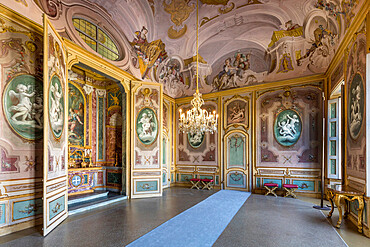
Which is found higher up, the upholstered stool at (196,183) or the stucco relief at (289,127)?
the stucco relief at (289,127)

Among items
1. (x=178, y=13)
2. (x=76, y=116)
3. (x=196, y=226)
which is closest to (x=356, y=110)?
(x=196, y=226)

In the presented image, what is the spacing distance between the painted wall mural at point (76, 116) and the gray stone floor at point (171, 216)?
329 centimetres

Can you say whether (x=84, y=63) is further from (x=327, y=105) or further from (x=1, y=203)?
(x=327, y=105)

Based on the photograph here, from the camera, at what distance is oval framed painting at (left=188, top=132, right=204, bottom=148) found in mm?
10552

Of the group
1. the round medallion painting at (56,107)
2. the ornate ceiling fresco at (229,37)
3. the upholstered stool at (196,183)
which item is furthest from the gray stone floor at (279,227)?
the ornate ceiling fresco at (229,37)

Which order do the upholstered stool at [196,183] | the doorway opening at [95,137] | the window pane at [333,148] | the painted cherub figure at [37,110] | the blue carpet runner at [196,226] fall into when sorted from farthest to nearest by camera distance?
the upholstered stool at [196,183] < the doorway opening at [95,137] < the window pane at [333,148] < the painted cherub figure at [37,110] < the blue carpet runner at [196,226]

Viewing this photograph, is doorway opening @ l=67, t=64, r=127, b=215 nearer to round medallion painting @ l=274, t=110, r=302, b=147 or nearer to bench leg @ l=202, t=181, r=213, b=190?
bench leg @ l=202, t=181, r=213, b=190

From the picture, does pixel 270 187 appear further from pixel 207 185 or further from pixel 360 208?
pixel 360 208

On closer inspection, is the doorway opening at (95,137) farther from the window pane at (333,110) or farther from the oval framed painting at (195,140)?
the window pane at (333,110)

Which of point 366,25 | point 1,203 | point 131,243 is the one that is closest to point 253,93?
point 366,25

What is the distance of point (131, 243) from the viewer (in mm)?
3994

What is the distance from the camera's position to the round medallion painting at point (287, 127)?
333 inches

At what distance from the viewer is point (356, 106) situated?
4898mm

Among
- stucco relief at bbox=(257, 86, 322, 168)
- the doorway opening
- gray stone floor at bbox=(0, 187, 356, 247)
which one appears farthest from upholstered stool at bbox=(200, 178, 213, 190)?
the doorway opening
